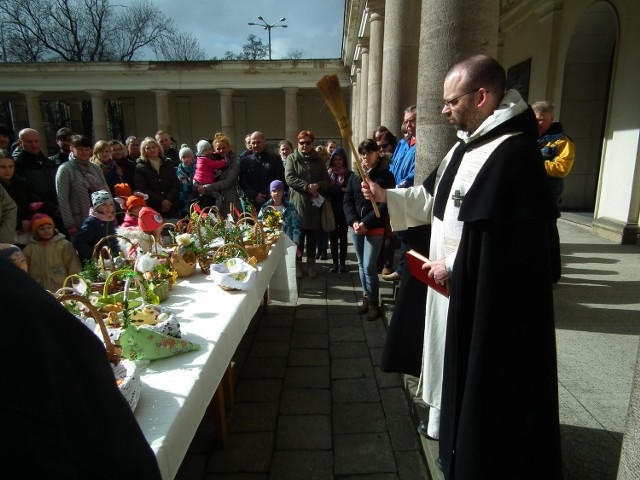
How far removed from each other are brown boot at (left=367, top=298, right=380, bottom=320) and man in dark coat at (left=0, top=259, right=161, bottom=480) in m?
3.75

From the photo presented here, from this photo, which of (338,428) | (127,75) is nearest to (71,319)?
(338,428)

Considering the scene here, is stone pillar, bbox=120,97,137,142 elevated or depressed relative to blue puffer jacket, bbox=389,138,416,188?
elevated

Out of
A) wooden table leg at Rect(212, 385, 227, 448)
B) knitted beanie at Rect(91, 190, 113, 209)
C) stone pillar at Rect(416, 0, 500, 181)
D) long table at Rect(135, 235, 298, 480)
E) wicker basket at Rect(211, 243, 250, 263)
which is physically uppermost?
stone pillar at Rect(416, 0, 500, 181)

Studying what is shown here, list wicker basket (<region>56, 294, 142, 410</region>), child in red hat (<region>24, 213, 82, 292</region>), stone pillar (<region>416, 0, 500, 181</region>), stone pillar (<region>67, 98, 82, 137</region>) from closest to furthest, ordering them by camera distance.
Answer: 1. wicker basket (<region>56, 294, 142, 410</region>)
2. stone pillar (<region>416, 0, 500, 181</region>)
3. child in red hat (<region>24, 213, 82, 292</region>)
4. stone pillar (<region>67, 98, 82, 137</region>)

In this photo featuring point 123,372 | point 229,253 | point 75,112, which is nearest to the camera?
point 123,372

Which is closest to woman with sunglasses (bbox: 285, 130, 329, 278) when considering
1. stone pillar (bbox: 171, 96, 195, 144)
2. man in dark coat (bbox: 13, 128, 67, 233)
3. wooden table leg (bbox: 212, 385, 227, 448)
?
man in dark coat (bbox: 13, 128, 67, 233)

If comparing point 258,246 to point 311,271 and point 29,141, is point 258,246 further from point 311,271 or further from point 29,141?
point 29,141

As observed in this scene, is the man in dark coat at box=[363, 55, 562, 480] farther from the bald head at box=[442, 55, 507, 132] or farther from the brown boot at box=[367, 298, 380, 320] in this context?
the brown boot at box=[367, 298, 380, 320]

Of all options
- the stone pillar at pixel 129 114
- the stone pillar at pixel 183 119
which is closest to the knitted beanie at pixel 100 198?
the stone pillar at pixel 183 119

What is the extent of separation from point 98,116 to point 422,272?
22982 mm

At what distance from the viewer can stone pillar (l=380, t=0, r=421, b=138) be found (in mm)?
5980

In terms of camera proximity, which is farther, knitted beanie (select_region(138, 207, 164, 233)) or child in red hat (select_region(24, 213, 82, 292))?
knitted beanie (select_region(138, 207, 164, 233))

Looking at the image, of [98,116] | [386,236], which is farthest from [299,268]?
[98,116]

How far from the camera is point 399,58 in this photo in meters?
6.25
